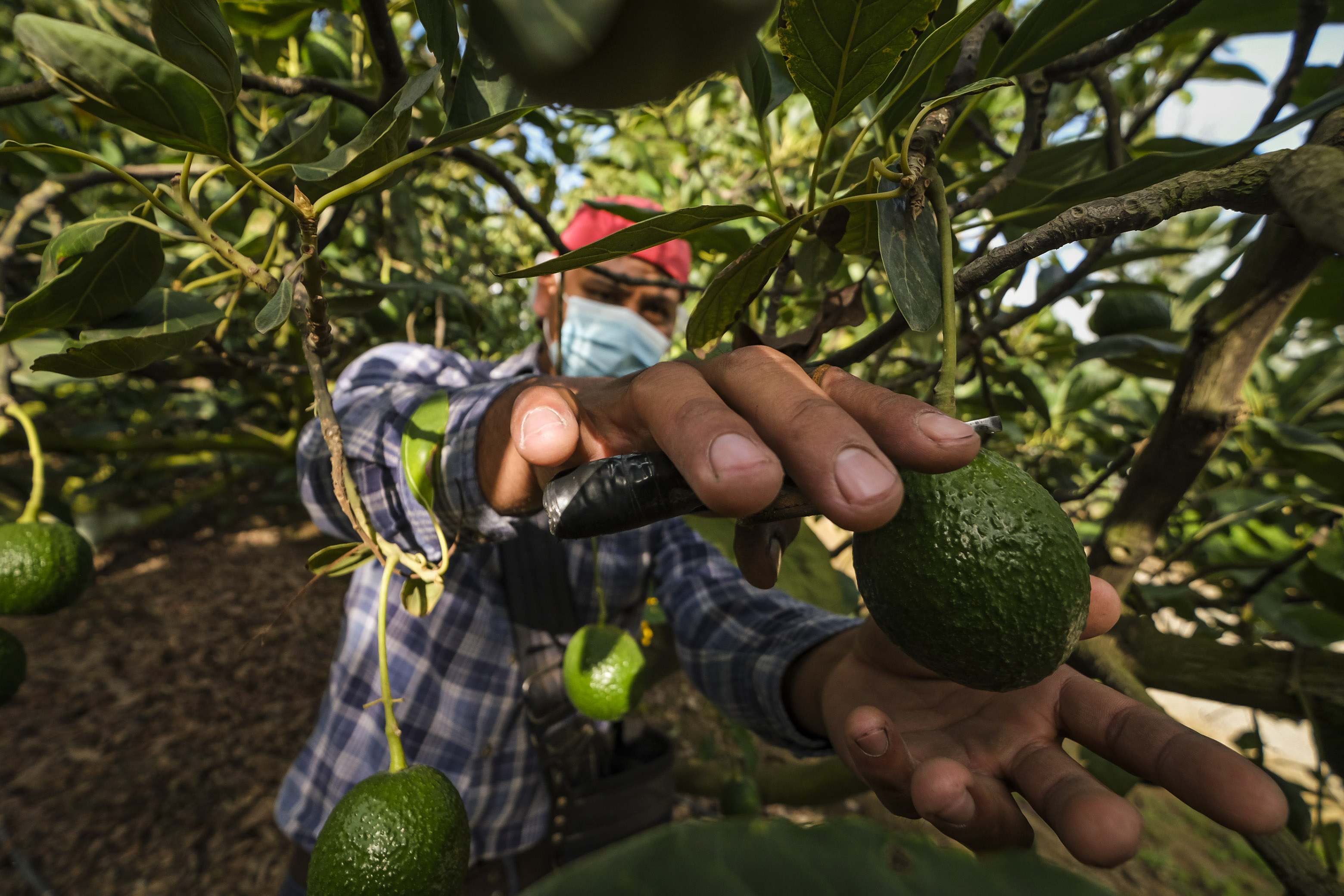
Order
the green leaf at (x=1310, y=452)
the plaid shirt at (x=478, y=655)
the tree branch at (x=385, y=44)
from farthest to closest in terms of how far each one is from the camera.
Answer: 1. the plaid shirt at (x=478, y=655)
2. the green leaf at (x=1310, y=452)
3. the tree branch at (x=385, y=44)

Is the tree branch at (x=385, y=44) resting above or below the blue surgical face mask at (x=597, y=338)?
above

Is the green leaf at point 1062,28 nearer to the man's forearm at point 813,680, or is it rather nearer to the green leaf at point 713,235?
the green leaf at point 713,235

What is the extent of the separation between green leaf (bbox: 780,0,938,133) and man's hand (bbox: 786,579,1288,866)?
1.92 ft

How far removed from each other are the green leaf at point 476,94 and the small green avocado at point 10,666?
3.43 ft

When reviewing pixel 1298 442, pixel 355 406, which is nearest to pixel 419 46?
pixel 355 406

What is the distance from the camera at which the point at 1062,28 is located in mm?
654

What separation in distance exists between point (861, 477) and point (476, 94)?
1.88 feet

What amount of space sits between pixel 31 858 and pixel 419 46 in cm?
311

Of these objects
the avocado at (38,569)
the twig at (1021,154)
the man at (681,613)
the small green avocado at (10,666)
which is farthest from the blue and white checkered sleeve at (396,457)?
the twig at (1021,154)

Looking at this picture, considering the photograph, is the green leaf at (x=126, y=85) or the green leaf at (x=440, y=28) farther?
the green leaf at (x=440, y=28)

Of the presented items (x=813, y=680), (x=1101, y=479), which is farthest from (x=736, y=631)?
(x=1101, y=479)

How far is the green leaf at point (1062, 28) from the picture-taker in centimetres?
63

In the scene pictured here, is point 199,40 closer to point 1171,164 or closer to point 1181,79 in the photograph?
point 1171,164

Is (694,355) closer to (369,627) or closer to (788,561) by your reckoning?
(788,561)
